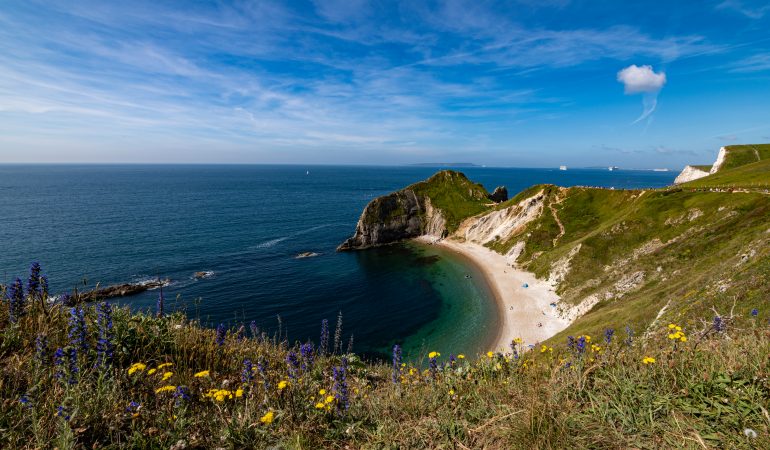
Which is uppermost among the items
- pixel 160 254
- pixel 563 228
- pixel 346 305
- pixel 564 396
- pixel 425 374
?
pixel 564 396

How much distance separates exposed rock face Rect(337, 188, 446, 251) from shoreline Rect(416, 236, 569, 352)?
25979mm

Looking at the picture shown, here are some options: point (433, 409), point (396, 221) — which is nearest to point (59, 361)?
point (433, 409)

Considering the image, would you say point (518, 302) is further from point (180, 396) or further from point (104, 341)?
point (104, 341)

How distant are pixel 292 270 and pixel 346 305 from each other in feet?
64.5

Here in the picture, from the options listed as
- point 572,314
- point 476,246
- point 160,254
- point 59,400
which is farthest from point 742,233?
point 160,254

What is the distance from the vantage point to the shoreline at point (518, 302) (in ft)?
148

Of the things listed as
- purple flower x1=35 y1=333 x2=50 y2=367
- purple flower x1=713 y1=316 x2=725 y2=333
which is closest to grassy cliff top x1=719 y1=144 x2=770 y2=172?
purple flower x1=713 y1=316 x2=725 y2=333

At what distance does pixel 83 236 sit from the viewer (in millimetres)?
86000

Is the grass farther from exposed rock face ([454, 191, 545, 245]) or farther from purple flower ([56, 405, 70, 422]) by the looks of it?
exposed rock face ([454, 191, 545, 245])

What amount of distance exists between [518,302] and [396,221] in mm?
51837

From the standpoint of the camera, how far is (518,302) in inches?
2157

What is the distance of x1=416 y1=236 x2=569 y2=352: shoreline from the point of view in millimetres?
45112

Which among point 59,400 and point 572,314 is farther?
point 572,314

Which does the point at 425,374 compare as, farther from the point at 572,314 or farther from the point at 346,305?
the point at 346,305
